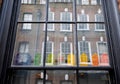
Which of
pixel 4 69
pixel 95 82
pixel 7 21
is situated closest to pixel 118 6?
pixel 95 82

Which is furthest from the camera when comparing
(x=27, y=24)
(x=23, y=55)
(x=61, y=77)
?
(x=27, y=24)

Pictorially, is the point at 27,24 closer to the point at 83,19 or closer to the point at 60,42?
the point at 60,42

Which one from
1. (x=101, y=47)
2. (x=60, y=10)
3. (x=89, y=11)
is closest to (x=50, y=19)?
(x=60, y=10)

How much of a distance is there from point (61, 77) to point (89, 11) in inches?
26.1

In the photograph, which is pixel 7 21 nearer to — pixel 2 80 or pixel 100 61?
pixel 2 80

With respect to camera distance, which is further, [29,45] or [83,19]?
[83,19]

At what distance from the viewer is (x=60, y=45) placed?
1.50m

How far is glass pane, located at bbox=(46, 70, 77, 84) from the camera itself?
136 cm

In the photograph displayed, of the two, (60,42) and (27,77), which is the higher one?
(60,42)

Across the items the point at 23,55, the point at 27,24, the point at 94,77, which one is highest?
the point at 27,24

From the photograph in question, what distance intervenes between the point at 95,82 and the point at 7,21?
85cm

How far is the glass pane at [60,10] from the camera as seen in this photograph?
5.34 ft

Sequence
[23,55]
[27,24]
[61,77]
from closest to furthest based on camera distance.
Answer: [61,77] < [23,55] < [27,24]

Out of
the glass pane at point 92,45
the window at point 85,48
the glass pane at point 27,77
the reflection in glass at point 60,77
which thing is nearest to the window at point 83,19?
the glass pane at point 92,45
